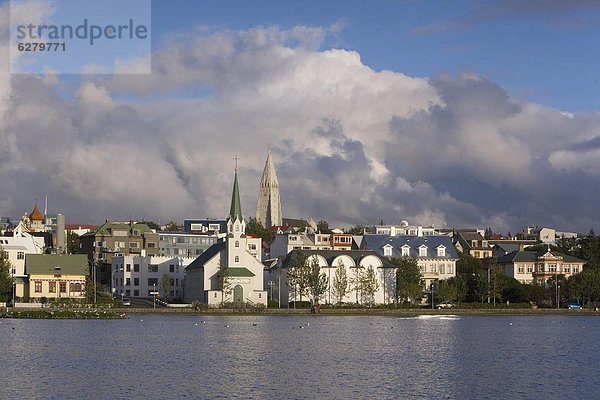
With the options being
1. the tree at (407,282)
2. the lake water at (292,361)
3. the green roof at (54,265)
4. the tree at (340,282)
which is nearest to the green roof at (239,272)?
the tree at (340,282)

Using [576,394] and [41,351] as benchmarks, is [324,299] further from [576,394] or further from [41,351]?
[576,394]

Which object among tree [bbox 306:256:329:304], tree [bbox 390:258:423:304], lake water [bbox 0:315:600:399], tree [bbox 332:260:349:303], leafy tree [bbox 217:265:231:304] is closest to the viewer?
lake water [bbox 0:315:600:399]

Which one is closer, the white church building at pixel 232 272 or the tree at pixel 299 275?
the white church building at pixel 232 272

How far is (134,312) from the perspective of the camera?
380 feet

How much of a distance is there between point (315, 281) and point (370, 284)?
317 inches

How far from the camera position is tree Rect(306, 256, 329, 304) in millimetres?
122375

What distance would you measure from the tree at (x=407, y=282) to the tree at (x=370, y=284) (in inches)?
112

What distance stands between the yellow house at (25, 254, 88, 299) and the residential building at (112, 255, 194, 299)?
9267 millimetres

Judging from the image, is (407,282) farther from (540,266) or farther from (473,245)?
(473,245)

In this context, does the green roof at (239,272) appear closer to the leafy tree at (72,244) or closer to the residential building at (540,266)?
the residential building at (540,266)

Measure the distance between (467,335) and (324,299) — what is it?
4449 cm

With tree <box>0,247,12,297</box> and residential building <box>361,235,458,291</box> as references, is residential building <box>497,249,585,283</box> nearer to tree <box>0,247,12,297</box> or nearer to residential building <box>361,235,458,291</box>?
residential building <box>361,235,458,291</box>

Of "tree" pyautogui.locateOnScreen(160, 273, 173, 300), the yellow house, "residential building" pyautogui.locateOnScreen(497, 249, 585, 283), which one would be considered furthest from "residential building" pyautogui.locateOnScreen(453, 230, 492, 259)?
the yellow house

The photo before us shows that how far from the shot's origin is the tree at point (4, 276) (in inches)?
4761
